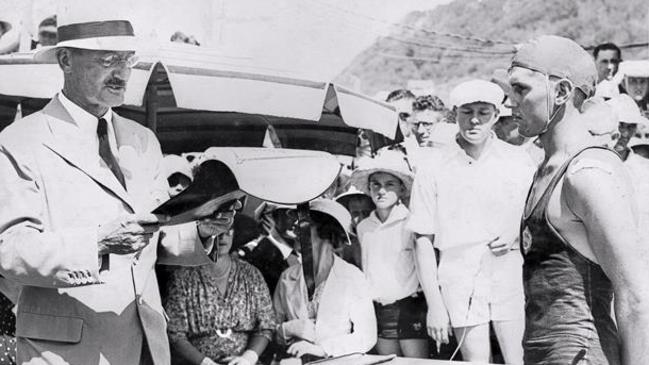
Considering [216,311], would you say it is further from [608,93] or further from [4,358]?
[608,93]

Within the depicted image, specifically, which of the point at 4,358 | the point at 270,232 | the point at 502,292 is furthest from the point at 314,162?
the point at 4,358

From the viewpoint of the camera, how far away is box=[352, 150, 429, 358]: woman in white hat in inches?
162

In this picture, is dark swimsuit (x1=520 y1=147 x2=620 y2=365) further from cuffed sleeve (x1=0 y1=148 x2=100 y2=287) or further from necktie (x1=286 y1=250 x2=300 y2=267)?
necktie (x1=286 y1=250 x2=300 y2=267)

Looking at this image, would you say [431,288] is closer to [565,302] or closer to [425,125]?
[425,125]

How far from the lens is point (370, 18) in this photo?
414 cm

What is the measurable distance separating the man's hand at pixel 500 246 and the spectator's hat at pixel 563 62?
126 cm

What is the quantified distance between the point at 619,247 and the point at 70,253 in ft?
5.09

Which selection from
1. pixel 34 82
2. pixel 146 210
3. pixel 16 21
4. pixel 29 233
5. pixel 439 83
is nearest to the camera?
pixel 29 233

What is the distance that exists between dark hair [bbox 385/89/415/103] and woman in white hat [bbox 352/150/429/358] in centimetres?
24

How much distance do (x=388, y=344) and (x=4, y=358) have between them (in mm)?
1602

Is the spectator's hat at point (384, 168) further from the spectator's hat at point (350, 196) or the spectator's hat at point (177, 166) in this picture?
the spectator's hat at point (177, 166)

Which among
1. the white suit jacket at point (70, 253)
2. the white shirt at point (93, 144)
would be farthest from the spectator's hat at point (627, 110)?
the white shirt at point (93, 144)

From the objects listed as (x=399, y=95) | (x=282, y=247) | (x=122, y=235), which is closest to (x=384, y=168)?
(x=399, y=95)

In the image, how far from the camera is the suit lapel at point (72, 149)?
313cm
